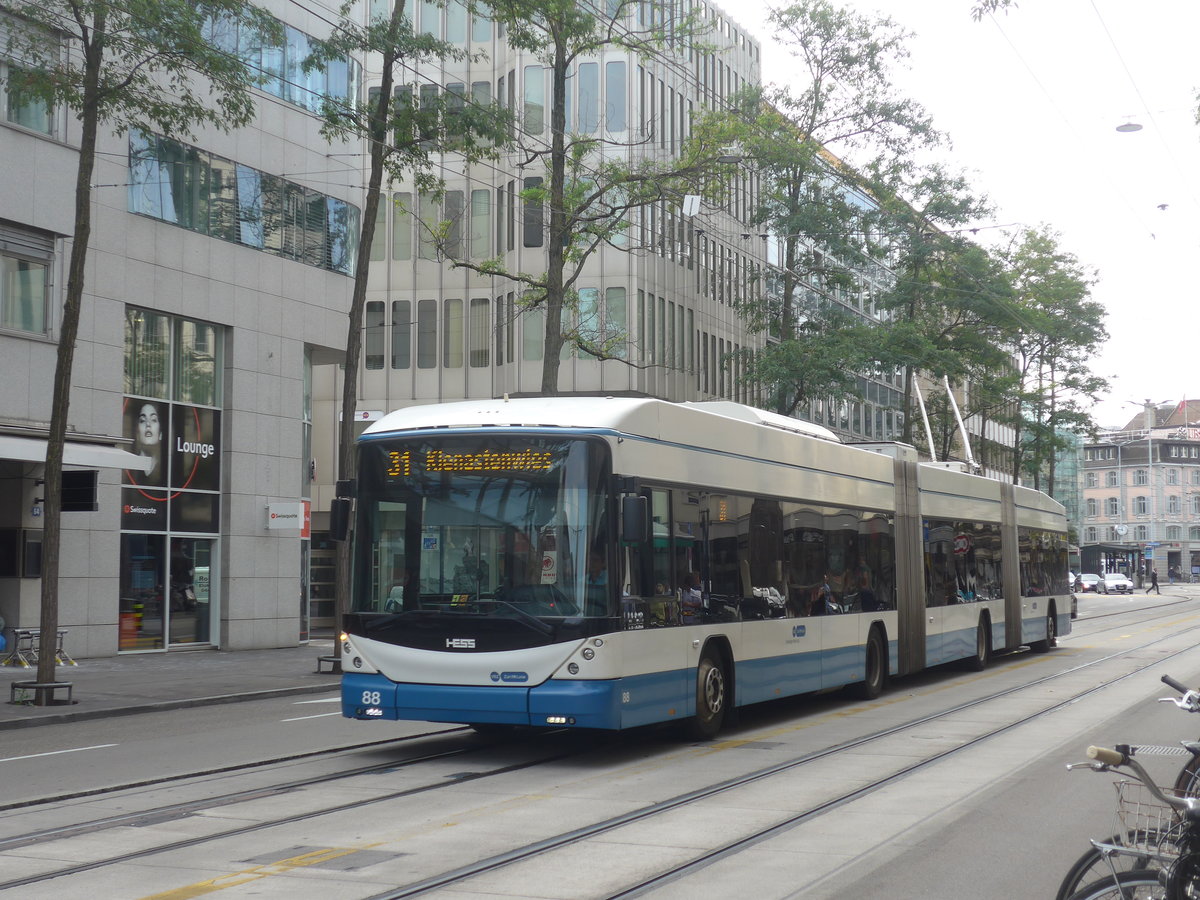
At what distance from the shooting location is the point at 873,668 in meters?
18.6

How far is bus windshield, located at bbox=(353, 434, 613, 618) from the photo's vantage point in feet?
38.5

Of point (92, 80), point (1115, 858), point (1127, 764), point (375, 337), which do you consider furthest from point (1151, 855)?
point (375, 337)

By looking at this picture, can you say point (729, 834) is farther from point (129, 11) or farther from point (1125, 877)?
point (129, 11)

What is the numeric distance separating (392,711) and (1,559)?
15.3 m

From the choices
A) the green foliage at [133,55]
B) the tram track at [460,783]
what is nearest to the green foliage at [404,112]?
the green foliage at [133,55]

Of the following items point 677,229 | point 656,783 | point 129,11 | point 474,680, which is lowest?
point 656,783

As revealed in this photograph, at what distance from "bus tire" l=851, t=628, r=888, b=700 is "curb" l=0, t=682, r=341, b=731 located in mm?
7927

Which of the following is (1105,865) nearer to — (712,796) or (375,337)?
(712,796)

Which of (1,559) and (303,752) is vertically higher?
(1,559)

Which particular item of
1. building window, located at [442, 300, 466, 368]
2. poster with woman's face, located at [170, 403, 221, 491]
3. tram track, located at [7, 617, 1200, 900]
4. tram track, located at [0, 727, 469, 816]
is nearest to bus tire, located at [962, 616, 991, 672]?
tram track, located at [7, 617, 1200, 900]

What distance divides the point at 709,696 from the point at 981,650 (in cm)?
1174

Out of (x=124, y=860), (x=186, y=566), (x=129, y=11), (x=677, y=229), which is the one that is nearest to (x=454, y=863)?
(x=124, y=860)

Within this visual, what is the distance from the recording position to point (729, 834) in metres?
8.69

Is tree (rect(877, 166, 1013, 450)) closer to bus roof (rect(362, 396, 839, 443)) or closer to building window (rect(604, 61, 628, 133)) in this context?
building window (rect(604, 61, 628, 133))
